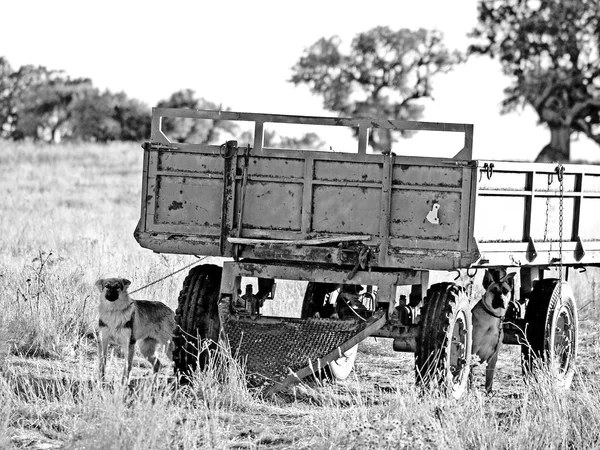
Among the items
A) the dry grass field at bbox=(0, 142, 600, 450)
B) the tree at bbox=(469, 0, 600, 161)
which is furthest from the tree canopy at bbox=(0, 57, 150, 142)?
the dry grass field at bbox=(0, 142, 600, 450)

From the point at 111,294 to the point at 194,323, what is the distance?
70 cm

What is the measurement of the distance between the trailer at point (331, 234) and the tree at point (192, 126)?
40.2m

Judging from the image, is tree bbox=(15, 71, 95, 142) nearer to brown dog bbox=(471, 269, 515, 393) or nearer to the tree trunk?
the tree trunk

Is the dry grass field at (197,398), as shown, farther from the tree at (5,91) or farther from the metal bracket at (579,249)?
the tree at (5,91)

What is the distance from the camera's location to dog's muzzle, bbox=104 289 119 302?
9.06 meters

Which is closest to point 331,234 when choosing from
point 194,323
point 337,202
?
point 337,202

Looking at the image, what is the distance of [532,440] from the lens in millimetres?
6875

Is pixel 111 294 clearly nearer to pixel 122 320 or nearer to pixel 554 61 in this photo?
pixel 122 320

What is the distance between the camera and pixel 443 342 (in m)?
8.35

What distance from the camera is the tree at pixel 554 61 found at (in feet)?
165

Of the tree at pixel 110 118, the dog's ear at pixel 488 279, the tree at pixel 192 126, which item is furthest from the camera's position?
the tree at pixel 110 118

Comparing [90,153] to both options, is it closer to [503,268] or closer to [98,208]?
[98,208]

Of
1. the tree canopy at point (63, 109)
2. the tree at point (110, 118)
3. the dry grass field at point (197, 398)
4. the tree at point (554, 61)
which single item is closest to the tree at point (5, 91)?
the tree canopy at point (63, 109)

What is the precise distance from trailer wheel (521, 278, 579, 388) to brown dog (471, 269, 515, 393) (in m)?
0.26
